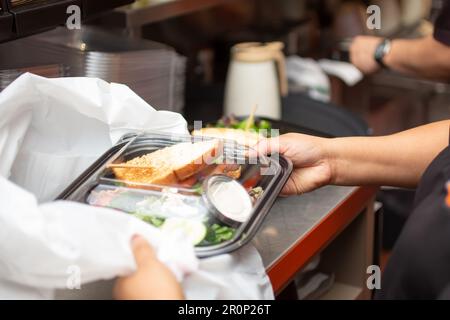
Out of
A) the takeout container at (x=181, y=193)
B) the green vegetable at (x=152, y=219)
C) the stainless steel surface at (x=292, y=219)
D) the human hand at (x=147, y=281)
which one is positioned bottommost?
the stainless steel surface at (x=292, y=219)

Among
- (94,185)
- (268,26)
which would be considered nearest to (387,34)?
(268,26)

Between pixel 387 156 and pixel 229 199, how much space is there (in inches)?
15.1

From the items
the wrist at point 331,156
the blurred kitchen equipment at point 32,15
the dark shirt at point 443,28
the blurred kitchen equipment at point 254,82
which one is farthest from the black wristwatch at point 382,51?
the blurred kitchen equipment at point 32,15

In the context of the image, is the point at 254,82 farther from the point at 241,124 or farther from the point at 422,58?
the point at 422,58

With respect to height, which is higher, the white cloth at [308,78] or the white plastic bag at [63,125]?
the white plastic bag at [63,125]

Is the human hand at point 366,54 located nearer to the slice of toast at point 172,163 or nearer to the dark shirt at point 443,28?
the dark shirt at point 443,28

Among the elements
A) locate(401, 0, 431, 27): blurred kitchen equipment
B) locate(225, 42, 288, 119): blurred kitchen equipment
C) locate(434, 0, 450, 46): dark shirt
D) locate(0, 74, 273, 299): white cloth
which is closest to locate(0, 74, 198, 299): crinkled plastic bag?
locate(0, 74, 273, 299): white cloth

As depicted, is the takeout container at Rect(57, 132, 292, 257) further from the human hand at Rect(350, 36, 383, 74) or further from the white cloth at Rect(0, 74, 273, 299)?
the human hand at Rect(350, 36, 383, 74)

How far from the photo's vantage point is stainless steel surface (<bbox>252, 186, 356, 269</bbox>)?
3.75 ft

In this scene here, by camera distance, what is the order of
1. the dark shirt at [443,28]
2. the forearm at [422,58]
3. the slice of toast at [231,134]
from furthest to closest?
the forearm at [422,58], the dark shirt at [443,28], the slice of toast at [231,134]

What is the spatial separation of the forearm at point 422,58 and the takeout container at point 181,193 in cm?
93

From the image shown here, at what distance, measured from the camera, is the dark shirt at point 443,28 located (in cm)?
161

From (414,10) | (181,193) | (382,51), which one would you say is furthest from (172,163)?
(414,10)
